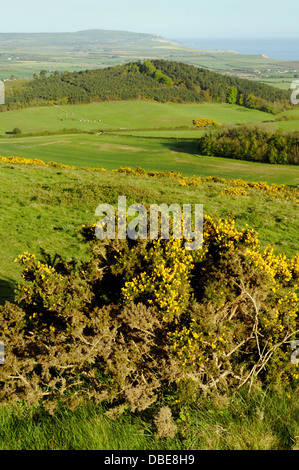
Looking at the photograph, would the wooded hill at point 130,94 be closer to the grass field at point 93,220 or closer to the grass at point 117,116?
the grass at point 117,116

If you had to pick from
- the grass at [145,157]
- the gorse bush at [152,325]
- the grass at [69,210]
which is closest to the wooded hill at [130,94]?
the grass at [145,157]

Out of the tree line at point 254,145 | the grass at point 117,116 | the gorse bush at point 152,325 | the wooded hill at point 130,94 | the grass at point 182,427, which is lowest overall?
the grass at point 182,427

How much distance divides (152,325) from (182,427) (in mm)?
1752

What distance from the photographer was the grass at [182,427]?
16.8 ft

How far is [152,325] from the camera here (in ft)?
21.2

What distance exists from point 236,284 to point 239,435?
249 centimetres

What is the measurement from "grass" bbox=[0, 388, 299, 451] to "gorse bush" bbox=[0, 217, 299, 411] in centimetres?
31

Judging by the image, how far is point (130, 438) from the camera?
528cm

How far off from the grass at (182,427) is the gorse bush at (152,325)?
1.00 feet

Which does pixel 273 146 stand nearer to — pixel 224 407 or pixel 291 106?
pixel 224 407

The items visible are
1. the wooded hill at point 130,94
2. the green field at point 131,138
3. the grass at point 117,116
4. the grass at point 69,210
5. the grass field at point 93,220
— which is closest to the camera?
the grass field at point 93,220

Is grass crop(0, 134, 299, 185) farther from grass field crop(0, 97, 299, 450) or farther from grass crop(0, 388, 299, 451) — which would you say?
grass crop(0, 388, 299, 451)

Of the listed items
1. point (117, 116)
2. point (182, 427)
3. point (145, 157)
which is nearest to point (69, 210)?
point (182, 427)

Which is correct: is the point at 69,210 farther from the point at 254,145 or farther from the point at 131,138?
the point at 131,138
